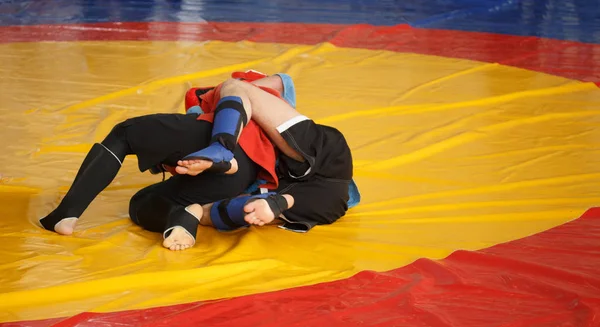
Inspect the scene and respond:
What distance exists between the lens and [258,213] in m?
2.51

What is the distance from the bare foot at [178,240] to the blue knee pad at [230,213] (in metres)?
0.12

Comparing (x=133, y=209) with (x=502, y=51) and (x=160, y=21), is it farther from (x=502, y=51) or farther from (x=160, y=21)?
(x=160, y=21)

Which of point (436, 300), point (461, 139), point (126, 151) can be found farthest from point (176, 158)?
point (461, 139)

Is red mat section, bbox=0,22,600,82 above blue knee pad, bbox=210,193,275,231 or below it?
below

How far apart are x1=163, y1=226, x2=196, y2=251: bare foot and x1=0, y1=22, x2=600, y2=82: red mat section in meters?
2.97

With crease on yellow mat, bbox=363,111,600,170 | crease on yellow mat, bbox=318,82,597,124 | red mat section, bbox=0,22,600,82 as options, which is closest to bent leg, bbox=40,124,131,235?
crease on yellow mat, bbox=363,111,600,170

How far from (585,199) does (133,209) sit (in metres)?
1.49

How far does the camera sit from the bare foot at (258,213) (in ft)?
8.23

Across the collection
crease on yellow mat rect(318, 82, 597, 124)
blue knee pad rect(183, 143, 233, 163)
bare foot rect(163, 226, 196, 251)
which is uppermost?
blue knee pad rect(183, 143, 233, 163)

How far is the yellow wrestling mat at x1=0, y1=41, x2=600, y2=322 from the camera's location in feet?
7.72

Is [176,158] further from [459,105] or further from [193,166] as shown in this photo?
[459,105]

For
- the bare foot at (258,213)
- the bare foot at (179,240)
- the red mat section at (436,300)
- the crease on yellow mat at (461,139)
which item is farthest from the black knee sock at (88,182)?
the crease on yellow mat at (461,139)

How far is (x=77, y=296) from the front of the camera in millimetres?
2219

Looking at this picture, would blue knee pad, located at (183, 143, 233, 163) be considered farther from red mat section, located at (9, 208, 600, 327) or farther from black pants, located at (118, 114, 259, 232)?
red mat section, located at (9, 208, 600, 327)
